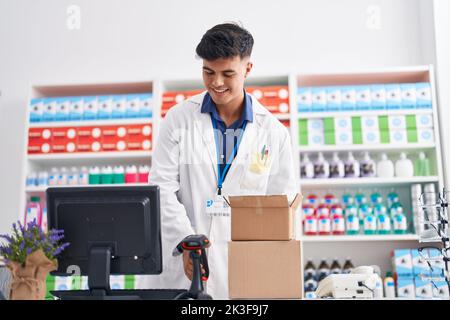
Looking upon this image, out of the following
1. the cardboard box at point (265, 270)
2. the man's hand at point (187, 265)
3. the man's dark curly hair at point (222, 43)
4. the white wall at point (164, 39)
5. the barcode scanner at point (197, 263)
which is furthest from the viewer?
the white wall at point (164, 39)

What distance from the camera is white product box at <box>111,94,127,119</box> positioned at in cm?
402

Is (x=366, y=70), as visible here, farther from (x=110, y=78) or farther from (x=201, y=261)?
(x=201, y=261)

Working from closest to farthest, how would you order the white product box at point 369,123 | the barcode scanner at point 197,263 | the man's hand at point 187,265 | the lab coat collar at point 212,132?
the barcode scanner at point 197,263 < the man's hand at point 187,265 < the lab coat collar at point 212,132 < the white product box at point 369,123

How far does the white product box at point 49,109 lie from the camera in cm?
407

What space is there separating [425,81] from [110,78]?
93.3 inches

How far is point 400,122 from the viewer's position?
3859 mm

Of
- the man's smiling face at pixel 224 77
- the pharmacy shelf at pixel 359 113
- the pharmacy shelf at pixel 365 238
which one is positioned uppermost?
the pharmacy shelf at pixel 359 113

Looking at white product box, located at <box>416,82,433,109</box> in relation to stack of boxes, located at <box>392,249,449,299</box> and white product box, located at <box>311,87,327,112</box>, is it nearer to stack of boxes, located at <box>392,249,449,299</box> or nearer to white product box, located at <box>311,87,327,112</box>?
white product box, located at <box>311,87,327,112</box>

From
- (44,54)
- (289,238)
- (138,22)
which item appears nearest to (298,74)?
(138,22)

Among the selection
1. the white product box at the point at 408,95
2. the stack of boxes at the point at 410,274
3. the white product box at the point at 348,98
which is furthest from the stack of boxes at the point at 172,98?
the stack of boxes at the point at 410,274

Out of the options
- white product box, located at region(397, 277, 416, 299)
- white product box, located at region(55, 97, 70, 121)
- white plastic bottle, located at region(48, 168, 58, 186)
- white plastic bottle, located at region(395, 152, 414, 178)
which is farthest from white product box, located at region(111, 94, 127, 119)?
white product box, located at region(397, 277, 416, 299)

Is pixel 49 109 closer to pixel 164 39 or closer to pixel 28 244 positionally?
pixel 164 39

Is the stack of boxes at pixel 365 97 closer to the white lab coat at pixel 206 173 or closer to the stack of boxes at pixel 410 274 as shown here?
the stack of boxes at pixel 410 274

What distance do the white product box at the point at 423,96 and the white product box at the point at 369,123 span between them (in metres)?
0.32
